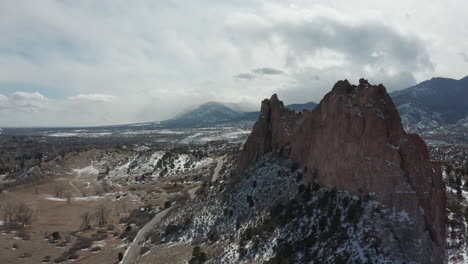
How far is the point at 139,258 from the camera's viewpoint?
5303 cm

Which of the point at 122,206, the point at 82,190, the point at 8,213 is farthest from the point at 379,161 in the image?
the point at 82,190

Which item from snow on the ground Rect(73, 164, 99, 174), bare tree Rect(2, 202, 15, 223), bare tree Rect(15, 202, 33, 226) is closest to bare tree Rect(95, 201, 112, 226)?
bare tree Rect(15, 202, 33, 226)

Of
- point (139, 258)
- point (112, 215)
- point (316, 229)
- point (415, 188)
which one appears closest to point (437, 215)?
point (415, 188)

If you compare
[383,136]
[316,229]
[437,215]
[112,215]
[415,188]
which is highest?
[383,136]

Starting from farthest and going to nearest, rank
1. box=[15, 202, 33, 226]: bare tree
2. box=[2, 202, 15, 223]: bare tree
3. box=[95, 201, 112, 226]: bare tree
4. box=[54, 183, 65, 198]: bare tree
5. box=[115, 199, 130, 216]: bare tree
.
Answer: box=[54, 183, 65, 198]: bare tree, box=[115, 199, 130, 216]: bare tree, box=[95, 201, 112, 226]: bare tree, box=[2, 202, 15, 223]: bare tree, box=[15, 202, 33, 226]: bare tree

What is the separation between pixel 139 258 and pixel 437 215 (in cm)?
4732

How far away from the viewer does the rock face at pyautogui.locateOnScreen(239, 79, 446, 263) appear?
101 feet

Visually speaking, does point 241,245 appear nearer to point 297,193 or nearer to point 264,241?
point 264,241

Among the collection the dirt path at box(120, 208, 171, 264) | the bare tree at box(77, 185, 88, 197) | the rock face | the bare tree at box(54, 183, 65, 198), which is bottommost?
the bare tree at box(77, 185, 88, 197)

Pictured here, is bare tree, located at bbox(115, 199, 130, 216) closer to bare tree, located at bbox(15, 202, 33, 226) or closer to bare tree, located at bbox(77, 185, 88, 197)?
bare tree, located at bbox(15, 202, 33, 226)

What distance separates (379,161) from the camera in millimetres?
34125

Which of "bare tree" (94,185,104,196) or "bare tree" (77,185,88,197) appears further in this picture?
"bare tree" (77,185,88,197)

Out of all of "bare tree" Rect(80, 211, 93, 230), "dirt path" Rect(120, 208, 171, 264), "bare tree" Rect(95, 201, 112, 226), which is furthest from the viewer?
"bare tree" Rect(95, 201, 112, 226)

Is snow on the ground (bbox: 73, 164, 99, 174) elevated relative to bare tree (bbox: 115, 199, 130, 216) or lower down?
elevated
